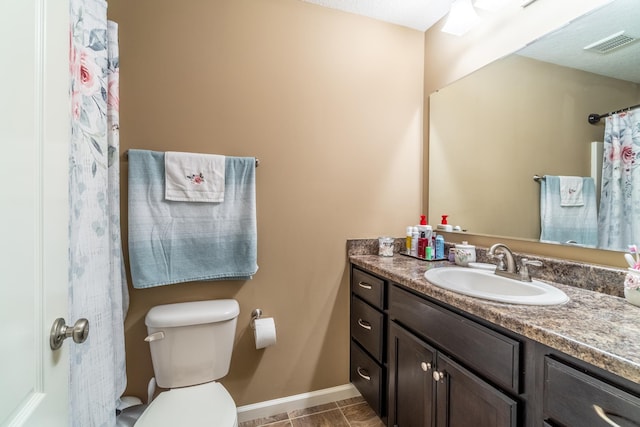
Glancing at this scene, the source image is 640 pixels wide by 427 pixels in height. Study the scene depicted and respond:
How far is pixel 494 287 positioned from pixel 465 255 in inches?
10.6

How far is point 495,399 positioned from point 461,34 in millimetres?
1822

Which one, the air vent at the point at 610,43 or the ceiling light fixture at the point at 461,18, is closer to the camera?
the air vent at the point at 610,43

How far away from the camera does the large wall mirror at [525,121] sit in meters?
1.07

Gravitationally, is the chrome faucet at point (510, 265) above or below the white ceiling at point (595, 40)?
below

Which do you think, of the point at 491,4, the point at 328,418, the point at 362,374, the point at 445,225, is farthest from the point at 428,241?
the point at 491,4

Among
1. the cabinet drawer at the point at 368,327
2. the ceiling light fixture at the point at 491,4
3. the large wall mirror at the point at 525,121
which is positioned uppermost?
the ceiling light fixture at the point at 491,4

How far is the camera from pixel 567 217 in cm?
119

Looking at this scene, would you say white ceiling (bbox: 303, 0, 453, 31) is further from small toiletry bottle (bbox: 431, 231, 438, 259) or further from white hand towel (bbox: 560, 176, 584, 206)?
small toiletry bottle (bbox: 431, 231, 438, 259)

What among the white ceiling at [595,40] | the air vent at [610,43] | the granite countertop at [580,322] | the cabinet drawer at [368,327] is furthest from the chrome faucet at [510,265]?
the air vent at [610,43]

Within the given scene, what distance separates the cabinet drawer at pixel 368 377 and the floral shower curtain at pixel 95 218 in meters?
1.20

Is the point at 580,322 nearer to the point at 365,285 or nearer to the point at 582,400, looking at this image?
the point at 582,400

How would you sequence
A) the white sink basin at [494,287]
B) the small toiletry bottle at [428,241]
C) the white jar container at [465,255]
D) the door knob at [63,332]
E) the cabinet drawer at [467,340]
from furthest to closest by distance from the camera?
1. the small toiletry bottle at [428,241]
2. the white jar container at [465,255]
3. the white sink basin at [494,287]
4. the cabinet drawer at [467,340]
5. the door knob at [63,332]

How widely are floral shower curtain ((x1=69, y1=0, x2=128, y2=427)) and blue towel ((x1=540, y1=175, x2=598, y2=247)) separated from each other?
191 centimetres

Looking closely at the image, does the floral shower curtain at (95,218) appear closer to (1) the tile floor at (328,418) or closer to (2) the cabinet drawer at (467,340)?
(1) the tile floor at (328,418)
